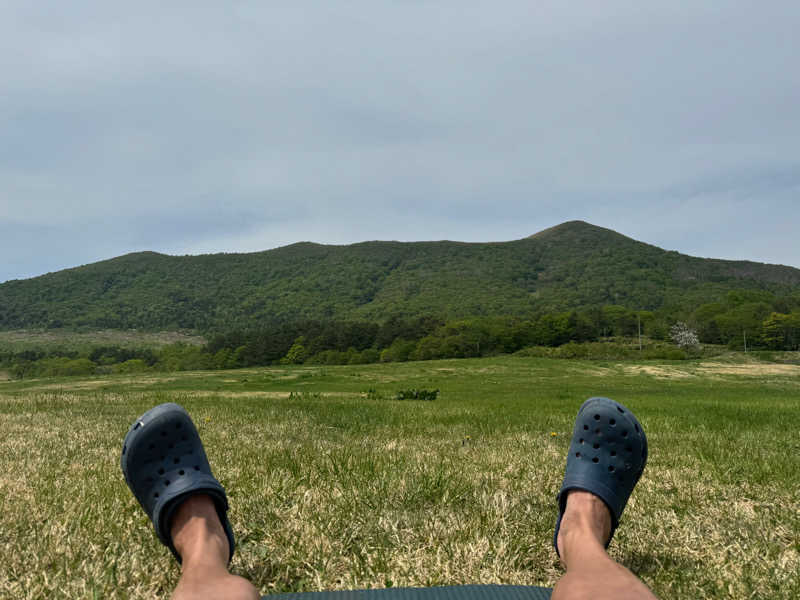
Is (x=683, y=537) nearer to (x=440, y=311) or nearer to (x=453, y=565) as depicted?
(x=453, y=565)

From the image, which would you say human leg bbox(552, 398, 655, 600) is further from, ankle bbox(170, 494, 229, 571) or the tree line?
the tree line

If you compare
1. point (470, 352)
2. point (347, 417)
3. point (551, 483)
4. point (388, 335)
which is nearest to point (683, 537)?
point (551, 483)

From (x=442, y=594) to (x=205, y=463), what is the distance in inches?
53.3

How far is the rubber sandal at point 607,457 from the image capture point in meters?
2.46

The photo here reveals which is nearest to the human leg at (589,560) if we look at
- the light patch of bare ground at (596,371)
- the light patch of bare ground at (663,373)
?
the light patch of bare ground at (663,373)

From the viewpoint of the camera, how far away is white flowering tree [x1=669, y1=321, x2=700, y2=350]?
92275 mm

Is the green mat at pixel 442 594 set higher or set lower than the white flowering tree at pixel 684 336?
higher

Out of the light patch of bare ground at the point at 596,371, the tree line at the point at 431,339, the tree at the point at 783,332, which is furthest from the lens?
the tree line at the point at 431,339

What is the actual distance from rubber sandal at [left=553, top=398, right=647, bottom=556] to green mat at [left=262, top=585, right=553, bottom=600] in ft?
1.70

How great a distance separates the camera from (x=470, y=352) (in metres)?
96.4

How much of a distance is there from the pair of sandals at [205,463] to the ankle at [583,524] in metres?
0.03

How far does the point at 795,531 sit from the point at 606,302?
169357 millimetres

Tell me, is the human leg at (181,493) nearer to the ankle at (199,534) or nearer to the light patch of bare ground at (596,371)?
the ankle at (199,534)

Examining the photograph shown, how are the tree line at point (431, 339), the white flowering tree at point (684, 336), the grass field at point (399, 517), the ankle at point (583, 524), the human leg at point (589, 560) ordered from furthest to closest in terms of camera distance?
the tree line at point (431, 339) → the white flowering tree at point (684, 336) → the grass field at point (399, 517) → the ankle at point (583, 524) → the human leg at point (589, 560)
